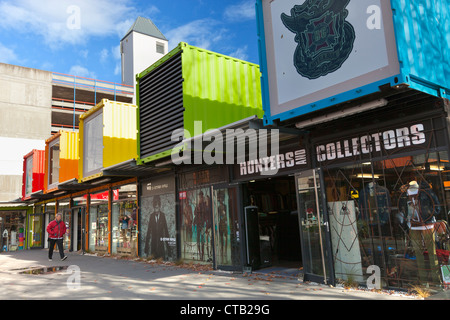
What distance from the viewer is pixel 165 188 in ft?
42.6

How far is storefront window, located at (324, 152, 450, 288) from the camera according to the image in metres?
6.04

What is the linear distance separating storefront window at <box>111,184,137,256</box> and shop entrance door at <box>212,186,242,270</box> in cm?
540

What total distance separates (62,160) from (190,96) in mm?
12031

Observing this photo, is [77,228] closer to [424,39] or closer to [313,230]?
[313,230]

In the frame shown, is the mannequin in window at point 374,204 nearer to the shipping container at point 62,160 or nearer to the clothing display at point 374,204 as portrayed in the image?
the clothing display at point 374,204

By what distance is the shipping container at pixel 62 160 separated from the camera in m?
18.5

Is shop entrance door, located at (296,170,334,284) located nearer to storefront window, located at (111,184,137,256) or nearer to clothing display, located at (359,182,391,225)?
clothing display, located at (359,182,391,225)

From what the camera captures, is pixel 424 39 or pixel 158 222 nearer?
pixel 424 39

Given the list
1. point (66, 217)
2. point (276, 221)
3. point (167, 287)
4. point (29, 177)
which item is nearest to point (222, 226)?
A: point (276, 221)

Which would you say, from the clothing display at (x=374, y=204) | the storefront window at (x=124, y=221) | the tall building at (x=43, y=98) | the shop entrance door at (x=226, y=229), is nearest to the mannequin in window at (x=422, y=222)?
the clothing display at (x=374, y=204)

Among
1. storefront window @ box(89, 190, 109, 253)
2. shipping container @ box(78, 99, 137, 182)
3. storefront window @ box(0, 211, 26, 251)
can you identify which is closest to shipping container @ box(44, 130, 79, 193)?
storefront window @ box(89, 190, 109, 253)

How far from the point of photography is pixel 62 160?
1862cm
